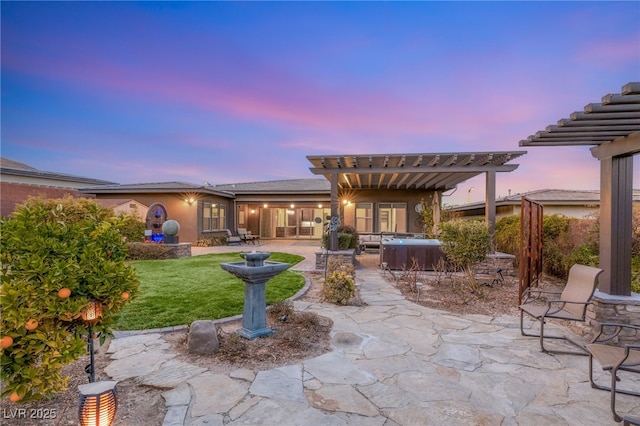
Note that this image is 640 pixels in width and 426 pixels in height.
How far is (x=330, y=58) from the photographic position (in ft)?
32.5

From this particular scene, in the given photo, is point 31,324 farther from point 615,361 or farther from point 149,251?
point 149,251

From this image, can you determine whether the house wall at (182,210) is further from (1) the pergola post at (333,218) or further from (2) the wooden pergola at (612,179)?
(2) the wooden pergola at (612,179)

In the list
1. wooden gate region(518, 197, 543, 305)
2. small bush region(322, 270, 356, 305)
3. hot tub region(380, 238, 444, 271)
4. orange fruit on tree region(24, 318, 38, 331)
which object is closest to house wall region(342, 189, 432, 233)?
hot tub region(380, 238, 444, 271)

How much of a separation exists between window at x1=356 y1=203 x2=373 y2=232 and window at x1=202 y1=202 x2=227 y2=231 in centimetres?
753

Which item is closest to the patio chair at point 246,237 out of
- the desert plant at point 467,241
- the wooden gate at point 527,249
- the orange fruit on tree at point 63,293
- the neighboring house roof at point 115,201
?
the neighboring house roof at point 115,201

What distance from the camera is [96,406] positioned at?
6.50 feet

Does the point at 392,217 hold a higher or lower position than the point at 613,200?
lower

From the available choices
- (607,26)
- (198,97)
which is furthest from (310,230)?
(607,26)

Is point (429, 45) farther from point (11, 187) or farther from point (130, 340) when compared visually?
point (11, 187)

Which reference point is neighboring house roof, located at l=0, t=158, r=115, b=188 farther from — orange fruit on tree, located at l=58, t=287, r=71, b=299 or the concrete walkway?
orange fruit on tree, located at l=58, t=287, r=71, b=299

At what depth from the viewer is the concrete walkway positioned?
2418 millimetres

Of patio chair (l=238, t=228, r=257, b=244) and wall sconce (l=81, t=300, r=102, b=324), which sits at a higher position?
wall sconce (l=81, t=300, r=102, b=324)

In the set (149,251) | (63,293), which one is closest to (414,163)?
(63,293)

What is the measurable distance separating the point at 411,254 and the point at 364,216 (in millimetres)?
7728
